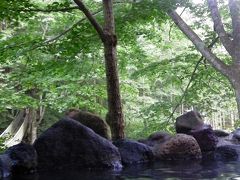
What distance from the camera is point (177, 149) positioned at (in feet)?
27.2

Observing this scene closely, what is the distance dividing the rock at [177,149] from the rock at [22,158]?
10.5 ft

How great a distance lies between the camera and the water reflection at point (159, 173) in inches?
221

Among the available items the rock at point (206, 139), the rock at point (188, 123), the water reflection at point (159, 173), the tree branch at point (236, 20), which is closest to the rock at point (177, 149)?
the water reflection at point (159, 173)

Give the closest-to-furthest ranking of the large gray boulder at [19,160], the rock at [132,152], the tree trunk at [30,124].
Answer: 1. the large gray boulder at [19,160]
2. the rock at [132,152]
3. the tree trunk at [30,124]

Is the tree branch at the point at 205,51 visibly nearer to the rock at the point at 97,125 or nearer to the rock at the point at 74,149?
the rock at the point at 97,125

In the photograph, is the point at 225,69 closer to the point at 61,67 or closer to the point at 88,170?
the point at 61,67

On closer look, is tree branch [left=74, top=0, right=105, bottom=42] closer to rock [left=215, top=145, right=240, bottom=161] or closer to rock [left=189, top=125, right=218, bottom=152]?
rock [left=189, top=125, right=218, bottom=152]

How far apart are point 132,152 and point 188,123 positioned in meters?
3.35

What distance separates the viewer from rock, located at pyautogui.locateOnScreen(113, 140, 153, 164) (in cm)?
729

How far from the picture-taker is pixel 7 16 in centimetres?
712

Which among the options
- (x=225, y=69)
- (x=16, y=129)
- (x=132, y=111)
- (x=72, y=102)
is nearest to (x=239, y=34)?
(x=225, y=69)

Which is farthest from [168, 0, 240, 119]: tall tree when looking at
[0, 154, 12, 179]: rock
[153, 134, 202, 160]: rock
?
[0, 154, 12, 179]: rock

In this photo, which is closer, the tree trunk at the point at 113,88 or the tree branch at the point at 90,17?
the tree branch at the point at 90,17

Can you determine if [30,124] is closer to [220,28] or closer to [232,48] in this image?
[220,28]
